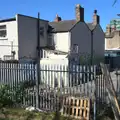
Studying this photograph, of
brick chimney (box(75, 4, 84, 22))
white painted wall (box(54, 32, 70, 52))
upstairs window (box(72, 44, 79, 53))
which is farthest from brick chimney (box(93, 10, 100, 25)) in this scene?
white painted wall (box(54, 32, 70, 52))

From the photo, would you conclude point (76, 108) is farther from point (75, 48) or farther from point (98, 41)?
point (98, 41)

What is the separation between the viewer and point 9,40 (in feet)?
74.1

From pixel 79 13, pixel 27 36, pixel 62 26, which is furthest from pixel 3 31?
pixel 79 13

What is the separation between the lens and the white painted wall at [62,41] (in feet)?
81.5

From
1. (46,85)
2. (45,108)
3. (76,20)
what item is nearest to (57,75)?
(46,85)

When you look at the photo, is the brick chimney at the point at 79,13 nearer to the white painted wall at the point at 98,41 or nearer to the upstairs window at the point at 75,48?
the upstairs window at the point at 75,48

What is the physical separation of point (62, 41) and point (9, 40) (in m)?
5.91

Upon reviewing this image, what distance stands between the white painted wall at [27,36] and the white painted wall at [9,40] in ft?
1.33

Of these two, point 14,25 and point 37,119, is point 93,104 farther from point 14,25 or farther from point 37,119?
point 14,25

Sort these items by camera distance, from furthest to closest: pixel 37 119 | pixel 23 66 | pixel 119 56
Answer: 1. pixel 119 56
2. pixel 23 66
3. pixel 37 119

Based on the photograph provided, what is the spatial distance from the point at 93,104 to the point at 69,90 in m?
1.10

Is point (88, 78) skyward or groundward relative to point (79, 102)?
skyward

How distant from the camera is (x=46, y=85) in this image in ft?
30.6

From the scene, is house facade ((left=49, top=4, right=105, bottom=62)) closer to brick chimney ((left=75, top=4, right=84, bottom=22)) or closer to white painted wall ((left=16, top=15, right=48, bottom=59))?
brick chimney ((left=75, top=4, right=84, bottom=22))
